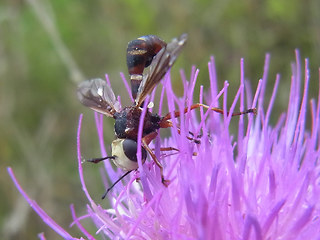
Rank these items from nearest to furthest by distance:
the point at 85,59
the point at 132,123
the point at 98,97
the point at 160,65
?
the point at 160,65
the point at 132,123
the point at 98,97
the point at 85,59

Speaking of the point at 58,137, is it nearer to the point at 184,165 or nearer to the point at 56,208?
the point at 56,208

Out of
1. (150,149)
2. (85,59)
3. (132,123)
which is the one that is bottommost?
(150,149)

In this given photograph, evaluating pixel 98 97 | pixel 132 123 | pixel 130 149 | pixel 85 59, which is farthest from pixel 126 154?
pixel 85 59

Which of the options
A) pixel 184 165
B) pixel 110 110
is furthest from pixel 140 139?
Answer: pixel 110 110

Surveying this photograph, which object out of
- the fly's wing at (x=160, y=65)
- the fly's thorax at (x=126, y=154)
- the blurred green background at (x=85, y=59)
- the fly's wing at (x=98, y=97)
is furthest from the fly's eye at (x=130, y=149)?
the blurred green background at (x=85, y=59)

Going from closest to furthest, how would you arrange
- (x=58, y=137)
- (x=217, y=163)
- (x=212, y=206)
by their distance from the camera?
(x=212, y=206) → (x=217, y=163) → (x=58, y=137)

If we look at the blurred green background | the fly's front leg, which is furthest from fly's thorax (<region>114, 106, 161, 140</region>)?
the blurred green background

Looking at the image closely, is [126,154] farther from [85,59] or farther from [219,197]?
[85,59]
